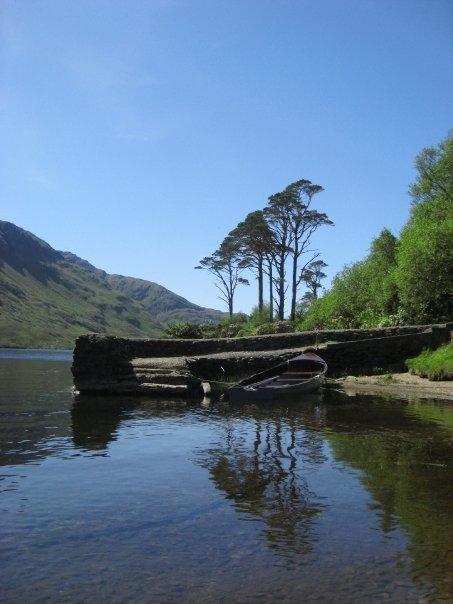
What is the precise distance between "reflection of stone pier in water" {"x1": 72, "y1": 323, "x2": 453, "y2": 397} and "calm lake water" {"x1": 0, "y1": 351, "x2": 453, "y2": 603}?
11.8 meters

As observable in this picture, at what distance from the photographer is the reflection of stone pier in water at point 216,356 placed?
28.9 m

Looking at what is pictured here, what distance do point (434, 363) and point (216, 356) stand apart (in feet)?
39.2

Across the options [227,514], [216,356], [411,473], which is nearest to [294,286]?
[216,356]

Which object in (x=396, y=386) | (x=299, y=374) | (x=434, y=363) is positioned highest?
(x=434, y=363)

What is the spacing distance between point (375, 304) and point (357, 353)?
41.9 feet

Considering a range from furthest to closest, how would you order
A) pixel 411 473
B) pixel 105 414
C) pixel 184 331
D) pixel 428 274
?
1. pixel 184 331
2. pixel 428 274
3. pixel 105 414
4. pixel 411 473

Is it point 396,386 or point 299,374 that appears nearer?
point 396,386

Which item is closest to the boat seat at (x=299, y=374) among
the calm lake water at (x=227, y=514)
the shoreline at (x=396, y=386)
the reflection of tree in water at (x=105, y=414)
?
the shoreline at (x=396, y=386)

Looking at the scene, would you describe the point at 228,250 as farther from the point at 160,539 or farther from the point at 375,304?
the point at 160,539

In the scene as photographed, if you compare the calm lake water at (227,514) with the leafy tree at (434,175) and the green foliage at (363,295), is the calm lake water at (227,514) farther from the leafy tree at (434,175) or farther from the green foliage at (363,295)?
the leafy tree at (434,175)

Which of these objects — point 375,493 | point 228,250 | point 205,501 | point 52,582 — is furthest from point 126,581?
point 228,250

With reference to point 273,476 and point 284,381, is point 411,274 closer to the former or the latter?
point 284,381

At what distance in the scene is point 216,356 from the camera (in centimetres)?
3114

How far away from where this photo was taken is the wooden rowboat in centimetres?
2377
